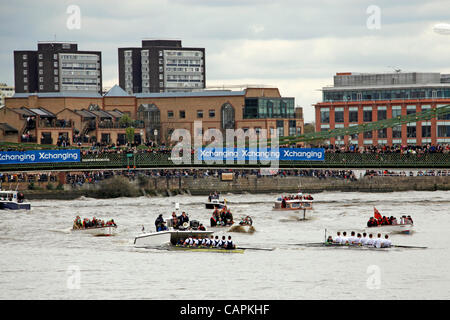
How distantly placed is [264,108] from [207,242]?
101276 mm

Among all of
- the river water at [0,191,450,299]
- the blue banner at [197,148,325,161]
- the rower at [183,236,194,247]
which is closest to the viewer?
the river water at [0,191,450,299]

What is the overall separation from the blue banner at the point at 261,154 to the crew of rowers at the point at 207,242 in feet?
135

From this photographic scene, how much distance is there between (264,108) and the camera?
538ft

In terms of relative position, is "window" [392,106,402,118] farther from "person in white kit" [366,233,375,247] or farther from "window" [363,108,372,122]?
"person in white kit" [366,233,375,247]

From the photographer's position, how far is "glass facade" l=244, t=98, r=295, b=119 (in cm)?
16312

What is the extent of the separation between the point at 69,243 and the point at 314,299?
27.1 m

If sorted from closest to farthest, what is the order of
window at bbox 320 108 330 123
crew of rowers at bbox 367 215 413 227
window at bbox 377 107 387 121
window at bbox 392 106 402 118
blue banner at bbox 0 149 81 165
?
crew of rowers at bbox 367 215 413 227, blue banner at bbox 0 149 81 165, window at bbox 392 106 402 118, window at bbox 377 107 387 121, window at bbox 320 108 330 123

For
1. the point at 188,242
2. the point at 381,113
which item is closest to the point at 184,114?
the point at 381,113

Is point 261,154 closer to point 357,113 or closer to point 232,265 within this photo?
point 232,265

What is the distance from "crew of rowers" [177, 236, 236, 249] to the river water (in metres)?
0.77

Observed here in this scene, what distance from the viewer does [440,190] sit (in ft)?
382

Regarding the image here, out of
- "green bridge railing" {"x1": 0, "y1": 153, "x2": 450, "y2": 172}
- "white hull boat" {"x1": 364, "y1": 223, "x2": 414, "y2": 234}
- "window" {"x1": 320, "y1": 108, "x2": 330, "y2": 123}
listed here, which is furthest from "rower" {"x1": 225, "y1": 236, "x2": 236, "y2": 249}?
"window" {"x1": 320, "y1": 108, "x2": 330, "y2": 123}
